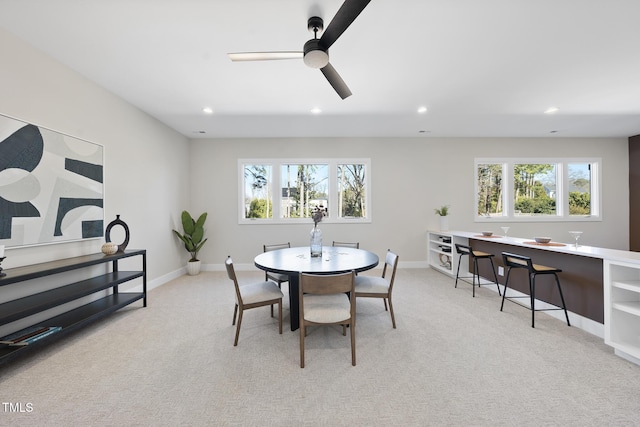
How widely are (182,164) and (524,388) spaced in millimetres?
5797

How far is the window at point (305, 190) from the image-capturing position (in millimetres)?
5543

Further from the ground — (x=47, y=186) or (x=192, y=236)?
(x=47, y=186)

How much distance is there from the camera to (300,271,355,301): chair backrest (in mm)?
1997

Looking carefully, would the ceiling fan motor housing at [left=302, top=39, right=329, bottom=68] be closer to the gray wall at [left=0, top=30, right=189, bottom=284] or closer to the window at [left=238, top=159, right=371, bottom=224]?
the gray wall at [left=0, top=30, right=189, bottom=284]

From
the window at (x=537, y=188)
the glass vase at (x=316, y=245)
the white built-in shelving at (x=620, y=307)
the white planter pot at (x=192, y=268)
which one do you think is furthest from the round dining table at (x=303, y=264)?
the window at (x=537, y=188)

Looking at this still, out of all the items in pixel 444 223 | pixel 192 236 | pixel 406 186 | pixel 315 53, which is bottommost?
pixel 192 236

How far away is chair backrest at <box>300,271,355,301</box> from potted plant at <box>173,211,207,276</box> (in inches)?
148

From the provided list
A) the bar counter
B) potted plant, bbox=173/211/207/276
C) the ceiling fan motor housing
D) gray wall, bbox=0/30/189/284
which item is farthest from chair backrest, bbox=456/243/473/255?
gray wall, bbox=0/30/189/284

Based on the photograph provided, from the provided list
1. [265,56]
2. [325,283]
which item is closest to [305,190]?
[265,56]

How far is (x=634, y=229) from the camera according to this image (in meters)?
5.51

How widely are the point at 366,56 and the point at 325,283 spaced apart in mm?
2216

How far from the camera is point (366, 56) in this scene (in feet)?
8.42

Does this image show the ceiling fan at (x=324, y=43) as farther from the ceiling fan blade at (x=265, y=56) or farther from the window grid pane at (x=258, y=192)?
the window grid pane at (x=258, y=192)

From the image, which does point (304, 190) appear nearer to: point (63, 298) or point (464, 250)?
point (464, 250)
